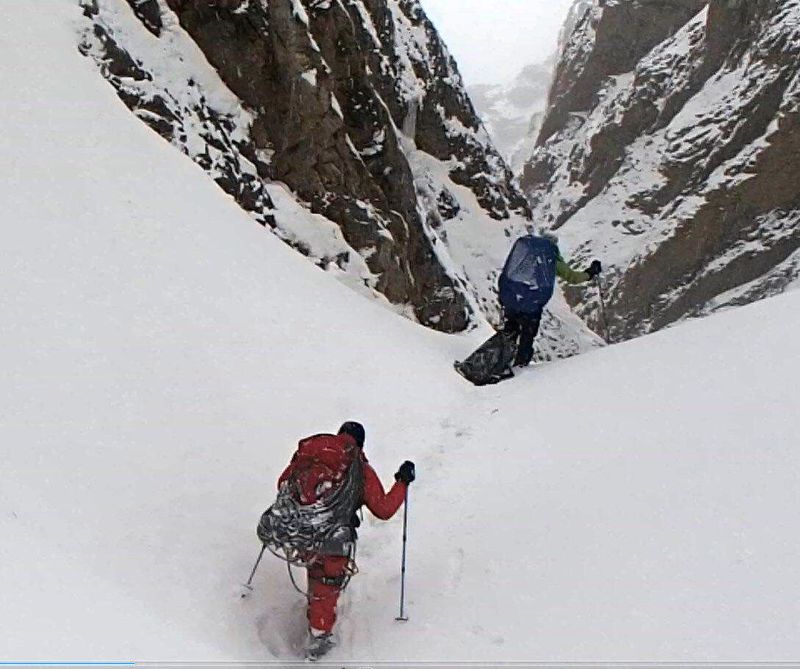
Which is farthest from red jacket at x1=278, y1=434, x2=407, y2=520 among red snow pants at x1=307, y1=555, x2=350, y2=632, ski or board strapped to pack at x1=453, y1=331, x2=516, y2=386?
ski or board strapped to pack at x1=453, y1=331, x2=516, y2=386

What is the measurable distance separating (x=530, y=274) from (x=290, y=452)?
4.41 meters

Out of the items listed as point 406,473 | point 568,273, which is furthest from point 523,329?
point 406,473

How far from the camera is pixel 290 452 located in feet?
21.1

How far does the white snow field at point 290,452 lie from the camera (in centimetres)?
374

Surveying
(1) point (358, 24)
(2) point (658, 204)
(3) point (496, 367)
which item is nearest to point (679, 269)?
(2) point (658, 204)

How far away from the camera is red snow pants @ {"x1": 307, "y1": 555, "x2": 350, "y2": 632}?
4.41 m

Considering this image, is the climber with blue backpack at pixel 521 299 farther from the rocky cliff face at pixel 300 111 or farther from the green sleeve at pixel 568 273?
the rocky cliff face at pixel 300 111

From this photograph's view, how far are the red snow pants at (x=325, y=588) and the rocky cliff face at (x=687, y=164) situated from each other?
5426cm

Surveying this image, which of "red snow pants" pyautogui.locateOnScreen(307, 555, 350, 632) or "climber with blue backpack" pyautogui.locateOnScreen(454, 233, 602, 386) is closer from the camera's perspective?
"red snow pants" pyautogui.locateOnScreen(307, 555, 350, 632)

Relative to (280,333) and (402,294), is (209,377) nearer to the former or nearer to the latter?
(280,333)

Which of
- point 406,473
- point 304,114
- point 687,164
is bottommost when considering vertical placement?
point 687,164

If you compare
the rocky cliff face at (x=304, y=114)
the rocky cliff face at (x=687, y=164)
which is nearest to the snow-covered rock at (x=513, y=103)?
the rocky cliff face at (x=687, y=164)

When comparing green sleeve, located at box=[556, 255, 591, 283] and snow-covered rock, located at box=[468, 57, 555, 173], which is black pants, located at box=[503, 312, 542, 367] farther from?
snow-covered rock, located at box=[468, 57, 555, 173]

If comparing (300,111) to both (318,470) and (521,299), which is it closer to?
(521,299)
